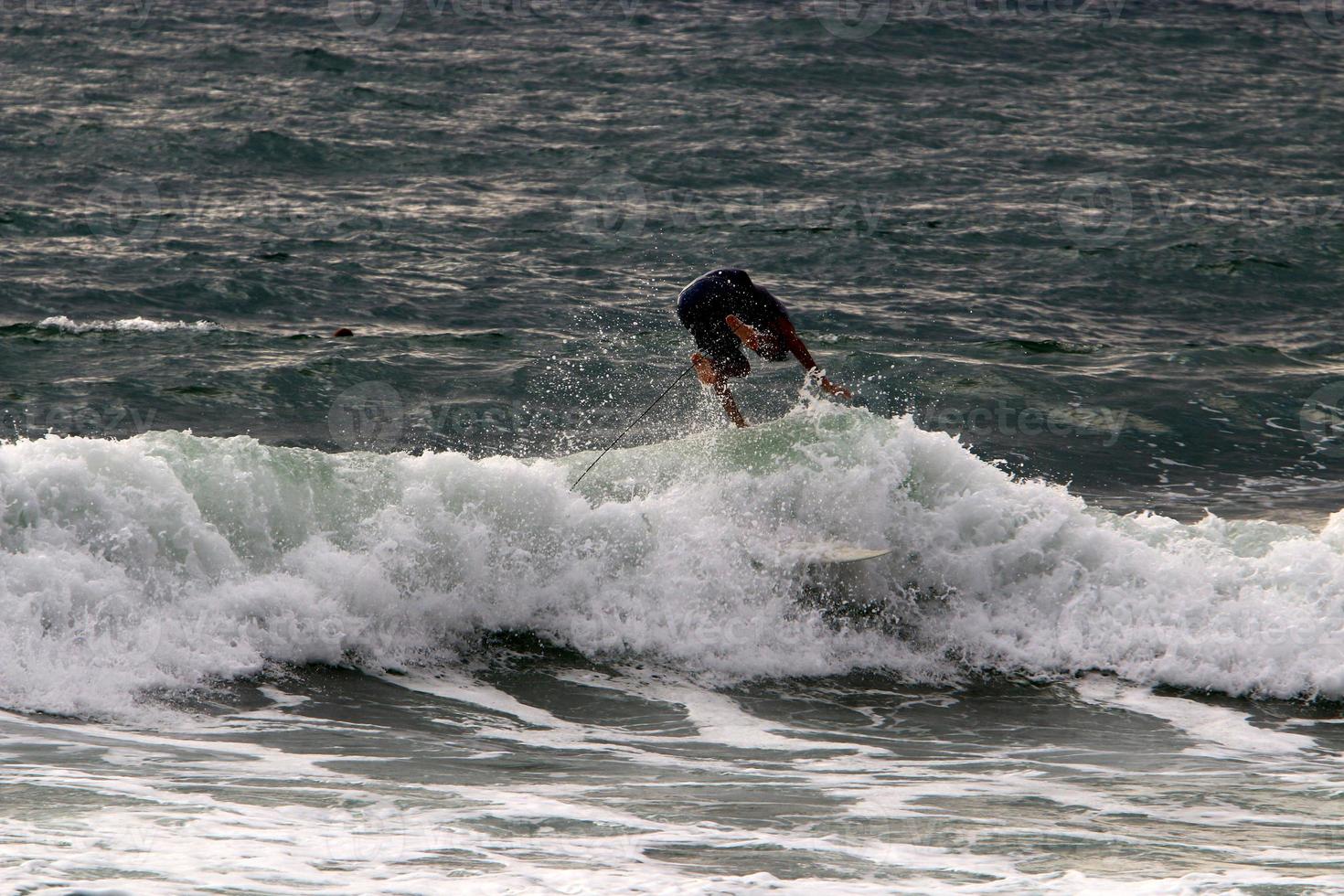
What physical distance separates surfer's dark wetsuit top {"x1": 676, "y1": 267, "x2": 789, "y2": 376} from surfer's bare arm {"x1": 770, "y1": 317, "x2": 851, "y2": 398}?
0.05 metres

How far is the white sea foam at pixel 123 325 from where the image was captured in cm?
1503

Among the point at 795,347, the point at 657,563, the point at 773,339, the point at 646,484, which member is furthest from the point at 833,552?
the point at 773,339

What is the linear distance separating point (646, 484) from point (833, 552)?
4.78ft

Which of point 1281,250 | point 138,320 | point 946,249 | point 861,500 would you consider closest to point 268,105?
point 138,320

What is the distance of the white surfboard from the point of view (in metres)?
9.26

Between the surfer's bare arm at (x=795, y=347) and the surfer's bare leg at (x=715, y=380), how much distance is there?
2.03 feet

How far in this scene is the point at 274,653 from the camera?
822 centimetres

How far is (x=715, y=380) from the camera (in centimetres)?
1084

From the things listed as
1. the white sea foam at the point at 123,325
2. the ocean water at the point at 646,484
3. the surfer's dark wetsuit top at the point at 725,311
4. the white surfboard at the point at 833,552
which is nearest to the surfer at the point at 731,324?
the surfer's dark wetsuit top at the point at 725,311

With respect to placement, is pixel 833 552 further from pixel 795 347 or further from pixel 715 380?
pixel 715 380

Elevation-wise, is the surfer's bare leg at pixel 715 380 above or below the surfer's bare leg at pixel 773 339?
below

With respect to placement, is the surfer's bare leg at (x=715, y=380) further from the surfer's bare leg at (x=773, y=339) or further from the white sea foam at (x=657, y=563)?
the white sea foam at (x=657, y=563)

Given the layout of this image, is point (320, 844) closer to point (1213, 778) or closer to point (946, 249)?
point (1213, 778)

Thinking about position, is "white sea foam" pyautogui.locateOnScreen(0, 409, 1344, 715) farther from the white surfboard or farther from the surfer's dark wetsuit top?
the surfer's dark wetsuit top
